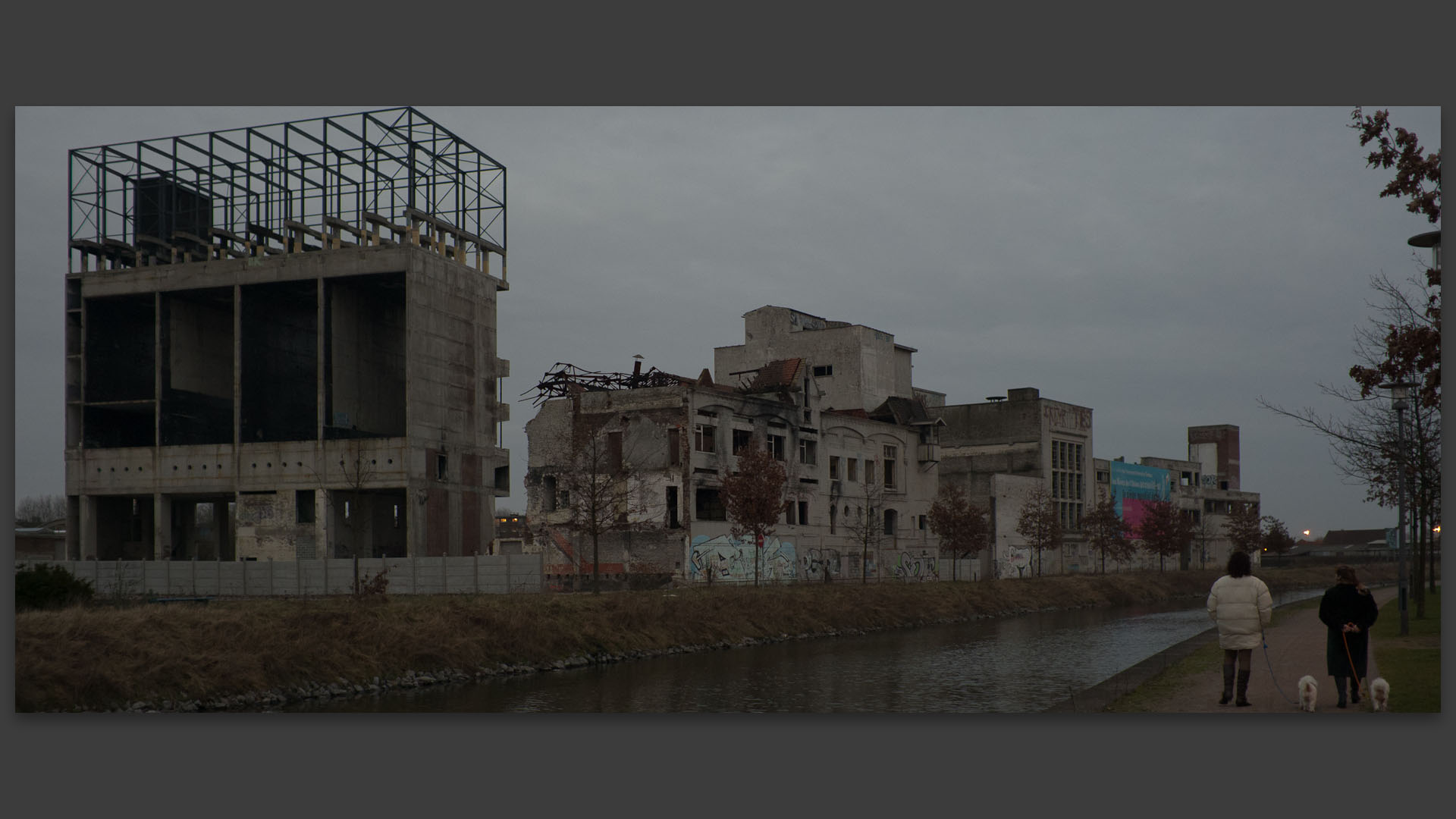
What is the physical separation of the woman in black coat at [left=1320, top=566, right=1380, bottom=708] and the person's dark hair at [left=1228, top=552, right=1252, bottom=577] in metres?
1.04

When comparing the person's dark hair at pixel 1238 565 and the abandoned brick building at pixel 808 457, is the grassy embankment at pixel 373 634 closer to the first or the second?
the person's dark hair at pixel 1238 565

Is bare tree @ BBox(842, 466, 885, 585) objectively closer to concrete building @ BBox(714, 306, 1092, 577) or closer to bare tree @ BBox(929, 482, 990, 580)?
bare tree @ BBox(929, 482, 990, 580)

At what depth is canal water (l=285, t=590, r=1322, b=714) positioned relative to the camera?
23828 mm

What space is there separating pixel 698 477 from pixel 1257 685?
45606 mm

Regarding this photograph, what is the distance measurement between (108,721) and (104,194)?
177 feet

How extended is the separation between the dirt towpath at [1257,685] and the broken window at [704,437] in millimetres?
36679

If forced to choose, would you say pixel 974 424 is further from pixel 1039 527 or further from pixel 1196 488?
pixel 1196 488

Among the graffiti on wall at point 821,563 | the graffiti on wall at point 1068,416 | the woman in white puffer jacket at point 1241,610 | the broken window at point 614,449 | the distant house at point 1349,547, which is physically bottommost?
the distant house at point 1349,547

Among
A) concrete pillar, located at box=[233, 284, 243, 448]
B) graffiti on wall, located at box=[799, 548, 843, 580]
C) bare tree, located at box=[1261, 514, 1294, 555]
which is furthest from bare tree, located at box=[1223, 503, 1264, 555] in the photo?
concrete pillar, located at box=[233, 284, 243, 448]

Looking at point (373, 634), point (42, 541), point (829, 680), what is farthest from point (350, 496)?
point (829, 680)

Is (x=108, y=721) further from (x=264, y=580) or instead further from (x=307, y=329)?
(x=307, y=329)

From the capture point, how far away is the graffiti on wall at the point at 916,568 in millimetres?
78188

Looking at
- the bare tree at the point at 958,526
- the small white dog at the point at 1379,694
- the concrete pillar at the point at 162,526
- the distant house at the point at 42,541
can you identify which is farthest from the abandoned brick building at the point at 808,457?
the small white dog at the point at 1379,694

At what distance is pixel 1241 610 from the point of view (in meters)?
17.3
